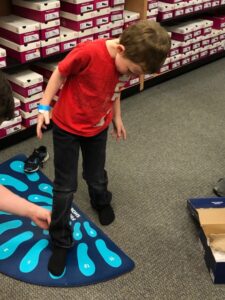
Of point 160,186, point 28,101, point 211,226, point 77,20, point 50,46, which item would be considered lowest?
point 160,186

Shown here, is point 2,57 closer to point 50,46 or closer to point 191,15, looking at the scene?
point 50,46

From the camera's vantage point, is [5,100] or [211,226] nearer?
[5,100]

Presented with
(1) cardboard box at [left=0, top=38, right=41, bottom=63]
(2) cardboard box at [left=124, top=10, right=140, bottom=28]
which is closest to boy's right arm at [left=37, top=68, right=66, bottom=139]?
(1) cardboard box at [left=0, top=38, right=41, bottom=63]

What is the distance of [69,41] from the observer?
2.16 m

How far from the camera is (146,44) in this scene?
111 cm

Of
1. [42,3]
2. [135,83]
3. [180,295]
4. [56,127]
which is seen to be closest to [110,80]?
[56,127]

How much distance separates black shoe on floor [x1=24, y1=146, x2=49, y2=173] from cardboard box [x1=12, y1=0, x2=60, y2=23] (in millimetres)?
658

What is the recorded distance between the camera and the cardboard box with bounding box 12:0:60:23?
6.44 feet

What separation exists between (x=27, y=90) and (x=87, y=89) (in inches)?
34.3

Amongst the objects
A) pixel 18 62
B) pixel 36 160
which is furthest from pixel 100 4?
pixel 36 160

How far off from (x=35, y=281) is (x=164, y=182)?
0.81 m

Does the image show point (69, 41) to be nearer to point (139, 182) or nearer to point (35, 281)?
point (139, 182)

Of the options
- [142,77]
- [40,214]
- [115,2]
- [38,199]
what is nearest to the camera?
[40,214]

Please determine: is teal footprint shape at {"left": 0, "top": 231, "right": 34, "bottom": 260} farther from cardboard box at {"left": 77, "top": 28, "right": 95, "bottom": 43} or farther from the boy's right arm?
cardboard box at {"left": 77, "top": 28, "right": 95, "bottom": 43}
